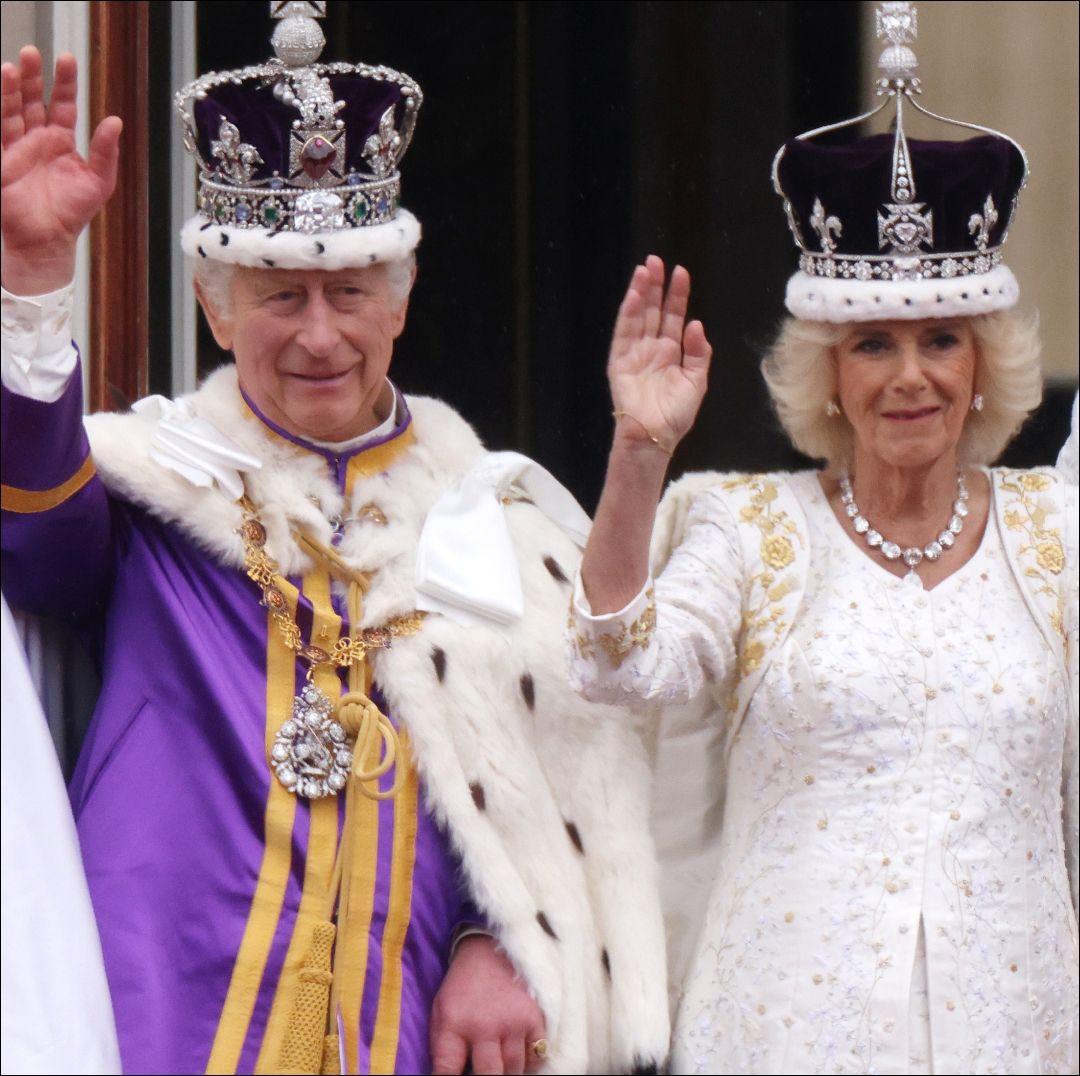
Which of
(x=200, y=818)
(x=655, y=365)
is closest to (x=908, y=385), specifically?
(x=655, y=365)

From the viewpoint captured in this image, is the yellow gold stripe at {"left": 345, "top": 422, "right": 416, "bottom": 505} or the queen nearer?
the queen

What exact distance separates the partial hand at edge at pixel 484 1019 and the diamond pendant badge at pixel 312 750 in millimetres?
261

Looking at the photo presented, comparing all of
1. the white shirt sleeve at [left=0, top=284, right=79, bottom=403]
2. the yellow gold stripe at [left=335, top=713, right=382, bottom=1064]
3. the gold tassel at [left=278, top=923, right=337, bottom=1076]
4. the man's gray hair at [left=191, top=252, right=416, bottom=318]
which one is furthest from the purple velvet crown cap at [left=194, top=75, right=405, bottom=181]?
the gold tassel at [left=278, top=923, right=337, bottom=1076]

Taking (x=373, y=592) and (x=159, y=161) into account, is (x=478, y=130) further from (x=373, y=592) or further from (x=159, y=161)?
(x=373, y=592)

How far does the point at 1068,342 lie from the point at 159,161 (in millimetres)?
1512

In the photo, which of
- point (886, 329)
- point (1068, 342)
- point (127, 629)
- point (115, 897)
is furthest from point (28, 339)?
point (1068, 342)

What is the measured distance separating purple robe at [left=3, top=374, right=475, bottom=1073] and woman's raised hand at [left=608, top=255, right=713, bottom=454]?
452 millimetres

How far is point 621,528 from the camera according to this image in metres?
2.80

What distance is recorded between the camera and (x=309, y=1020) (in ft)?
9.32

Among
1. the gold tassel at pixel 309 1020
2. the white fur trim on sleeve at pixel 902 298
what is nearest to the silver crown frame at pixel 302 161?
the white fur trim on sleeve at pixel 902 298

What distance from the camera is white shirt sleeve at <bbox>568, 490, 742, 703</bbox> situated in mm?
2826

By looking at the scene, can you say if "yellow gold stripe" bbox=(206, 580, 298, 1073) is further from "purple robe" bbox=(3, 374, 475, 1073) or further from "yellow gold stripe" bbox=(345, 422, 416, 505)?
"yellow gold stripe" bbox=(345, 422, 416, 505)

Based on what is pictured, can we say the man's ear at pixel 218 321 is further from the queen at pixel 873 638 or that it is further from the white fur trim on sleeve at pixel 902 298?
the white fur trim on sleeve at pixel 902 298

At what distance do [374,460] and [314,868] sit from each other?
1.69 feet
